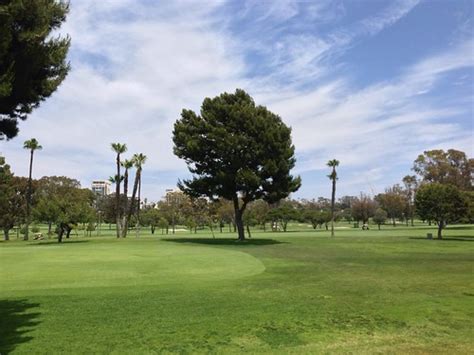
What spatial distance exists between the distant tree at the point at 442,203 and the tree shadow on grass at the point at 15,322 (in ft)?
143

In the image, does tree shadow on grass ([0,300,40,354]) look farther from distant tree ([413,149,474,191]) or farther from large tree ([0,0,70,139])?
distant tree ([413,149,474,191])

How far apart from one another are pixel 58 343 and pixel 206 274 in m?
9.32

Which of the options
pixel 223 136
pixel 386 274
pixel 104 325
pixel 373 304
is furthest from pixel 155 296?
pixel 223 136

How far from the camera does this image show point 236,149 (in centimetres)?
4031

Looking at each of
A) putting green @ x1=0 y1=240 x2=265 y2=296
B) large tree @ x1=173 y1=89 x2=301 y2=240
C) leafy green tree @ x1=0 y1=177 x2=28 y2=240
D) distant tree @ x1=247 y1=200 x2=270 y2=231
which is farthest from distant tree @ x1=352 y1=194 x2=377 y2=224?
putting green @ x1=0 y1=240 x2=265 y2=296

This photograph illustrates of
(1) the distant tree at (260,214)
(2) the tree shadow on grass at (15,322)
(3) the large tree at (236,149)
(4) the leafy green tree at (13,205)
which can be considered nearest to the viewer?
(2) the tree shadow on grass at (15,322)

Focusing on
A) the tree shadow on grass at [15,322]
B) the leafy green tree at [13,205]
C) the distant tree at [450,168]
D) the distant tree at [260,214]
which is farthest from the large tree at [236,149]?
the distant tree at [450,168]

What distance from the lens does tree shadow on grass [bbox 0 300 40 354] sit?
772 cm

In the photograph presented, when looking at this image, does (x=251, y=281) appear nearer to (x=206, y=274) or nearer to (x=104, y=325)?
(x=206, y=274)

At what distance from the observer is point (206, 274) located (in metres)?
16.7

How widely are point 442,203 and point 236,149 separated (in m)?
23.4

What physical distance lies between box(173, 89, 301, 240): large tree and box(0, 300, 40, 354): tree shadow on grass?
95.3 feet

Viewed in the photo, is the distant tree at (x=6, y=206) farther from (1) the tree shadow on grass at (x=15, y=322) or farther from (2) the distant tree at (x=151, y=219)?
(1) the tree shadow on grass at (x=15, y=322)

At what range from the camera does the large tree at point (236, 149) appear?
39906mm
